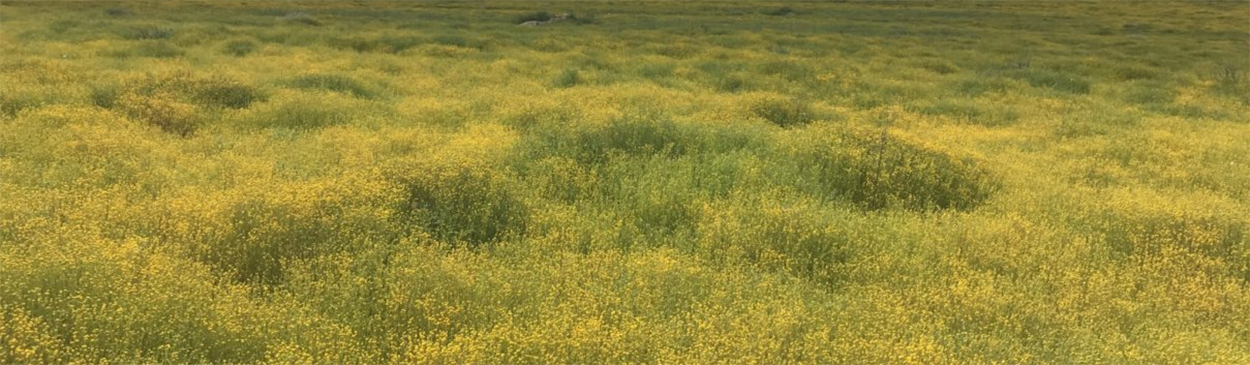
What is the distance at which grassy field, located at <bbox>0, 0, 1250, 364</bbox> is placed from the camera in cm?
425

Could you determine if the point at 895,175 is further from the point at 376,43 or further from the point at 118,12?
the point at 118,12

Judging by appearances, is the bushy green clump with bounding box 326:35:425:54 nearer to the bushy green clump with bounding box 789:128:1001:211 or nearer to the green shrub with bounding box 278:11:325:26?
the green shrub with bounding box 278:11:325:26

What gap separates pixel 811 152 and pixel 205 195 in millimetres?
6486

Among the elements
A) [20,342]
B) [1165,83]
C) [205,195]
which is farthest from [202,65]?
[1165,83]

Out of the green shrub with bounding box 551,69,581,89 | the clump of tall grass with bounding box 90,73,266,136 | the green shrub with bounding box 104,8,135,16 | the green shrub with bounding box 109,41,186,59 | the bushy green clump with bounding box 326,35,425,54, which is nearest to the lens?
the clump of tall grass with bounding box 90,73,266,136

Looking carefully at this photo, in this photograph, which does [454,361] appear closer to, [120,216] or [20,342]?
[20,342]

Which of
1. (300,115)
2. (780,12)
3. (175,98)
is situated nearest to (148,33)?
(175,98)

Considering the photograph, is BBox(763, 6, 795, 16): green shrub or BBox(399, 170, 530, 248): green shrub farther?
BBox(763, 6, 795, 16): green shrub

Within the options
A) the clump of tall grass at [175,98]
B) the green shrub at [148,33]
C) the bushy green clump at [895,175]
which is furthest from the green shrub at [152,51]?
the bushy green clump at [895,175]

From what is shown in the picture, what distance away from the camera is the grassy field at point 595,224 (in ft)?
13.9

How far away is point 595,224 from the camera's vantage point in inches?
248

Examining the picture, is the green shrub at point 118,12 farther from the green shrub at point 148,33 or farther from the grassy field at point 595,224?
the grassy field at point 595,224

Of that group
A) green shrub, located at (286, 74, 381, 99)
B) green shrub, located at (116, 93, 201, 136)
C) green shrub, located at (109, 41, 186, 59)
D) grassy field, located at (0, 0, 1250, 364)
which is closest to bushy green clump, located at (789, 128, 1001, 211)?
grassy field, located at (0, 0, 1250, 364)

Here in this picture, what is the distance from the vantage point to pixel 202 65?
16.7 m
